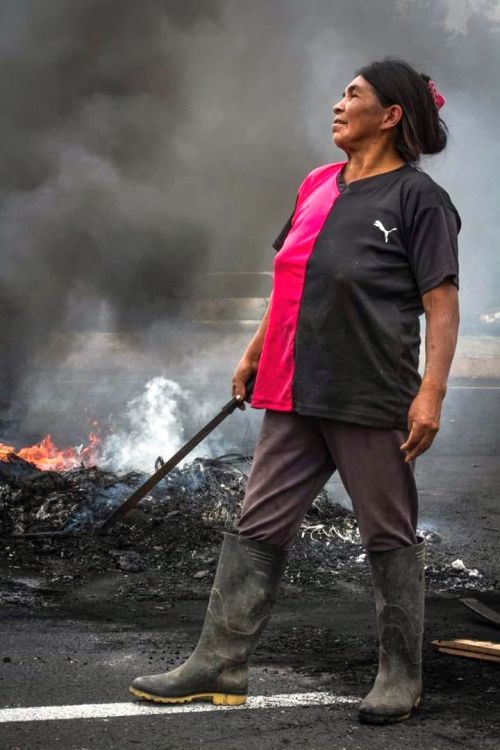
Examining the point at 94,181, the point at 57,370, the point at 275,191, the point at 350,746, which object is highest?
the point at 275,191

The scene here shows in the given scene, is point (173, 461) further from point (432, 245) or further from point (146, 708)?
point (432, 245)

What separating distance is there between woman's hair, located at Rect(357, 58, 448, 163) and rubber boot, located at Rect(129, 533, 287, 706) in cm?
118

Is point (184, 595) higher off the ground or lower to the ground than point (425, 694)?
higher

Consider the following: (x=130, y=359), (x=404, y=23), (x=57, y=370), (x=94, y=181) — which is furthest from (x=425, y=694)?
(x=404, y=23)

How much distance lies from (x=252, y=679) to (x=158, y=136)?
1001 cm

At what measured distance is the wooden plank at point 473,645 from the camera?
3.29 meters

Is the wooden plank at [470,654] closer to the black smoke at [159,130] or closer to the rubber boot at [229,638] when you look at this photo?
the rubber boot at [229,638]

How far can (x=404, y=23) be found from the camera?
13.6 m

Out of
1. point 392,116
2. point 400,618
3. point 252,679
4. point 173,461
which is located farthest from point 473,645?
point 392,116

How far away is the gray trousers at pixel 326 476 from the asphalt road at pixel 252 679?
46 cm

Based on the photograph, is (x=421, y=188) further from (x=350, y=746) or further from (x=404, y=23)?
(x=404, y=23)

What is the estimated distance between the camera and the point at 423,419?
2.71 metres

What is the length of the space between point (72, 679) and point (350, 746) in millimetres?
918

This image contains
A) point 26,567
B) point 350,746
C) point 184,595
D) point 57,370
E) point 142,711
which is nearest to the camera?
point 350,746
